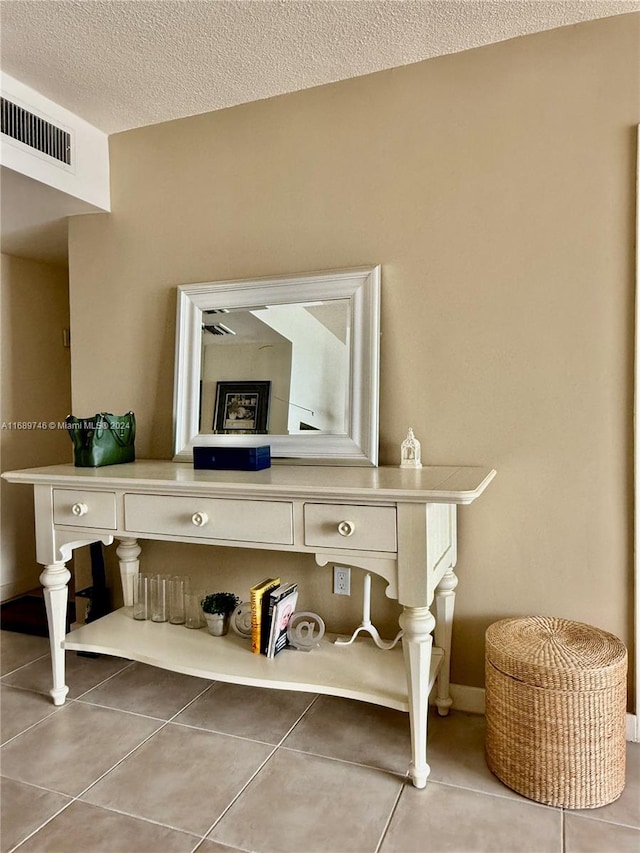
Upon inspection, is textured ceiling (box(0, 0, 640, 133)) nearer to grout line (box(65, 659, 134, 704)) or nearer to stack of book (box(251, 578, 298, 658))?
stack of book (box(251, 578, 298, 658))

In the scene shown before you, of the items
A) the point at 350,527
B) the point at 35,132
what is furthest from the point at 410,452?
the point at 35,132

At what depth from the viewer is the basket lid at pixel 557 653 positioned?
160 cm

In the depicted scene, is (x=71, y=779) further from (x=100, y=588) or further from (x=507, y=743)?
(x=507, y=743)

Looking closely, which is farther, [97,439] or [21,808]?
[97,439]

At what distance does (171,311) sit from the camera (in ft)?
8.51

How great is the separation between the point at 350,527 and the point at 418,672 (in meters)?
0.45

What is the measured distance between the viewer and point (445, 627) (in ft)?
6.78

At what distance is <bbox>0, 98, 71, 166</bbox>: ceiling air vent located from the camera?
2.19m

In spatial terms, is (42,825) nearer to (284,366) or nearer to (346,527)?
(346,527)

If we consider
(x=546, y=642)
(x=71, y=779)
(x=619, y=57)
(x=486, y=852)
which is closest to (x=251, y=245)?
(x=619, y=57)

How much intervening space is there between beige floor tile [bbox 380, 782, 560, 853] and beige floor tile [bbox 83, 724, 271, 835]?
49 cm

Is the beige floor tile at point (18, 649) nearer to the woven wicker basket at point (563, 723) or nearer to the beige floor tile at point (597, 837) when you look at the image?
the woven wicker basket at point (563, 723)

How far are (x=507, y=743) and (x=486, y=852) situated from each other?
0.31 meters

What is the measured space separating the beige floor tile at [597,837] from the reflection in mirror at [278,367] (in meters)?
1.37
